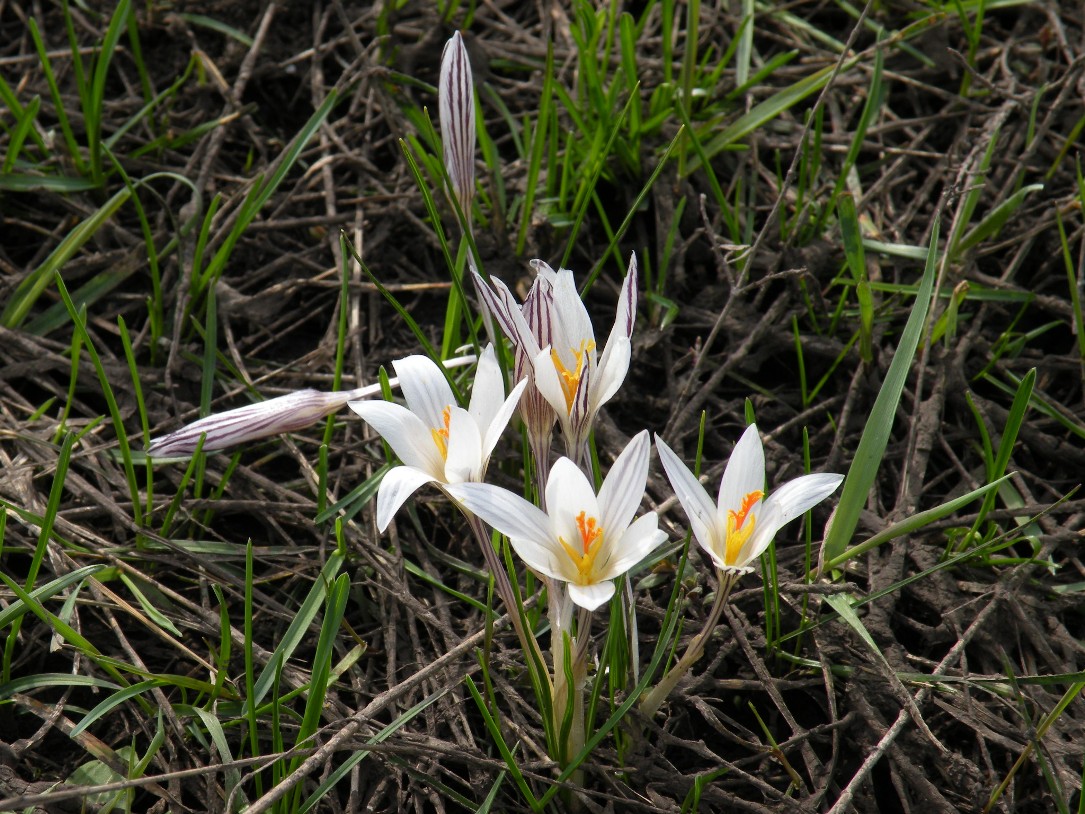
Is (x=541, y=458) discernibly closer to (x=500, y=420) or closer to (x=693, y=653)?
(x=500, y=420)

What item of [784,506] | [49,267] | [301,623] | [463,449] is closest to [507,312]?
[463,449]

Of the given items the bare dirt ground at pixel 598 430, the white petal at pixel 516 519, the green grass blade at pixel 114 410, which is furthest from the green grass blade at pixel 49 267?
the white petal at pixel 516 519

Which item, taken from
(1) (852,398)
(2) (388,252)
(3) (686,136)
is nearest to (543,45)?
(3) (686,136)

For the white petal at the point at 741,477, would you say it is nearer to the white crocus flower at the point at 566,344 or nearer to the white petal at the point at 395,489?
the white crocus flower at the point at 566,344

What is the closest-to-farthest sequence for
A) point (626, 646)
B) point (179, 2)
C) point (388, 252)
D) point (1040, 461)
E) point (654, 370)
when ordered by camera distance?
point (626, 646)
point (1040, 461)
point (654, 370)
point (388, 252)
point (179, 2)

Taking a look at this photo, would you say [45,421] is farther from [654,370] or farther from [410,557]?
[654,370]

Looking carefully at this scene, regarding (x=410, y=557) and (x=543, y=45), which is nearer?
(x=410, y=557)
